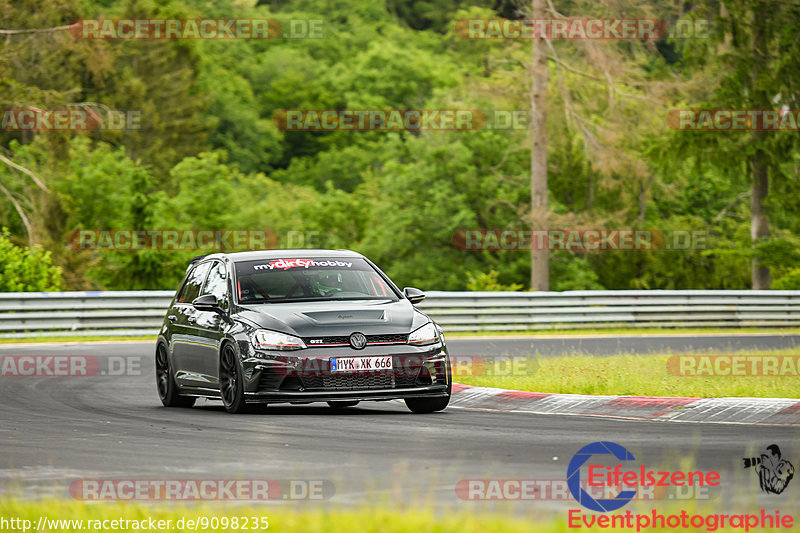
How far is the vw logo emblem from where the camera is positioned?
12.6m

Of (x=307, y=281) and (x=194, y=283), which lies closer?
(x=307, y=281)

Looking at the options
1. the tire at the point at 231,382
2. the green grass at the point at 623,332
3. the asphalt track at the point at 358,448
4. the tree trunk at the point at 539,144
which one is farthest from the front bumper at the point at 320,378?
the tree trunk at the point at 539,144

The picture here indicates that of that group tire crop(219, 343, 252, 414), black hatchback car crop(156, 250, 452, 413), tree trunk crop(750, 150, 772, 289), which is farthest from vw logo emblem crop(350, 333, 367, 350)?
tree trunk crop(750, 150, 772, 289)

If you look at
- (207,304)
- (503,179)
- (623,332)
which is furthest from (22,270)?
(503,179)

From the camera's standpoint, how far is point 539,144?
3891cm

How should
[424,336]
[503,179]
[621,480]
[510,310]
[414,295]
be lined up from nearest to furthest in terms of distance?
[621,480] → [424,336] → [414,295] → [510,310] → [503,179]

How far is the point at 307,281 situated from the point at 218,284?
106 cm

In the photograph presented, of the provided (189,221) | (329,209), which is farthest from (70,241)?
(329,209)

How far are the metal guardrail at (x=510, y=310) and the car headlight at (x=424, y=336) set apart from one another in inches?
625

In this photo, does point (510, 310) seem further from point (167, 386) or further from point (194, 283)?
point (167, 386)

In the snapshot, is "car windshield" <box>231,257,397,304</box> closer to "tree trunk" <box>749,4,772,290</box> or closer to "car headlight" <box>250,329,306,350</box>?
"car headlight" <box>250,329,306,350</box>

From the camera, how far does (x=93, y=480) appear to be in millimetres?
8555

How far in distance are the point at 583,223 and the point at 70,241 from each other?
1627 centimetres

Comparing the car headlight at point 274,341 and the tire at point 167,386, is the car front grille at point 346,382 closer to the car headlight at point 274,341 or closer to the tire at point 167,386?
the car headlight at point 274,341
